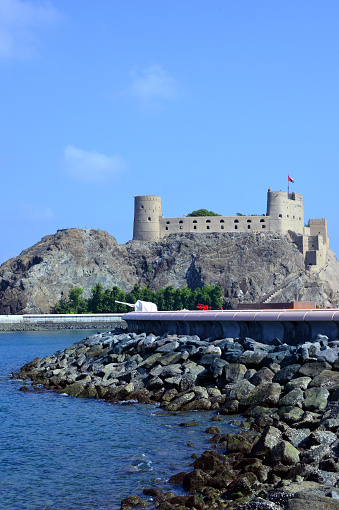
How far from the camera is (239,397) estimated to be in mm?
22062

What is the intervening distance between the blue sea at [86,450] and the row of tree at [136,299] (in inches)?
3600

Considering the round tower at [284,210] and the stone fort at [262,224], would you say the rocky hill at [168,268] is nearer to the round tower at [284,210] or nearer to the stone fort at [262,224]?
the stone fort at [262,224]

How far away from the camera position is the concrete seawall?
10175cm

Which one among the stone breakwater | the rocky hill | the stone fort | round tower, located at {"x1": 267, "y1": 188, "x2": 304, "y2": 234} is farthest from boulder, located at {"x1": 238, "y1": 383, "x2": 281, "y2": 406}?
round tower, located at {"x1": 267, "y1": 188, "x2": 304, "y2": 234}

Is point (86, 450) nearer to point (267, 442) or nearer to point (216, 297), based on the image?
point (267, 442)


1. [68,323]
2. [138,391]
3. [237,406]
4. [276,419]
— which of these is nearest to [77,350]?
[138,391]

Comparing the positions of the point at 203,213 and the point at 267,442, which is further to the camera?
the point at 203,213

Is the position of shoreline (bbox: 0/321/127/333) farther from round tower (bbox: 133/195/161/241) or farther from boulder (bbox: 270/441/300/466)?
boulder (bbox: 270/441/300/466)

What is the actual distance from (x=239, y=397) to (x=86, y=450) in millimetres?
5878

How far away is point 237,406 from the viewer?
21.3 m

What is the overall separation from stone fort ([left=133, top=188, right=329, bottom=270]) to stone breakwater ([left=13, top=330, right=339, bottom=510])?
99.5 meters

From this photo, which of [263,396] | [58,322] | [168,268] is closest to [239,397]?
[263,396]

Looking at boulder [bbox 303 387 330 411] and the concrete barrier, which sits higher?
the concrete barrier

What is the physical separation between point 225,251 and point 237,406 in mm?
114745
